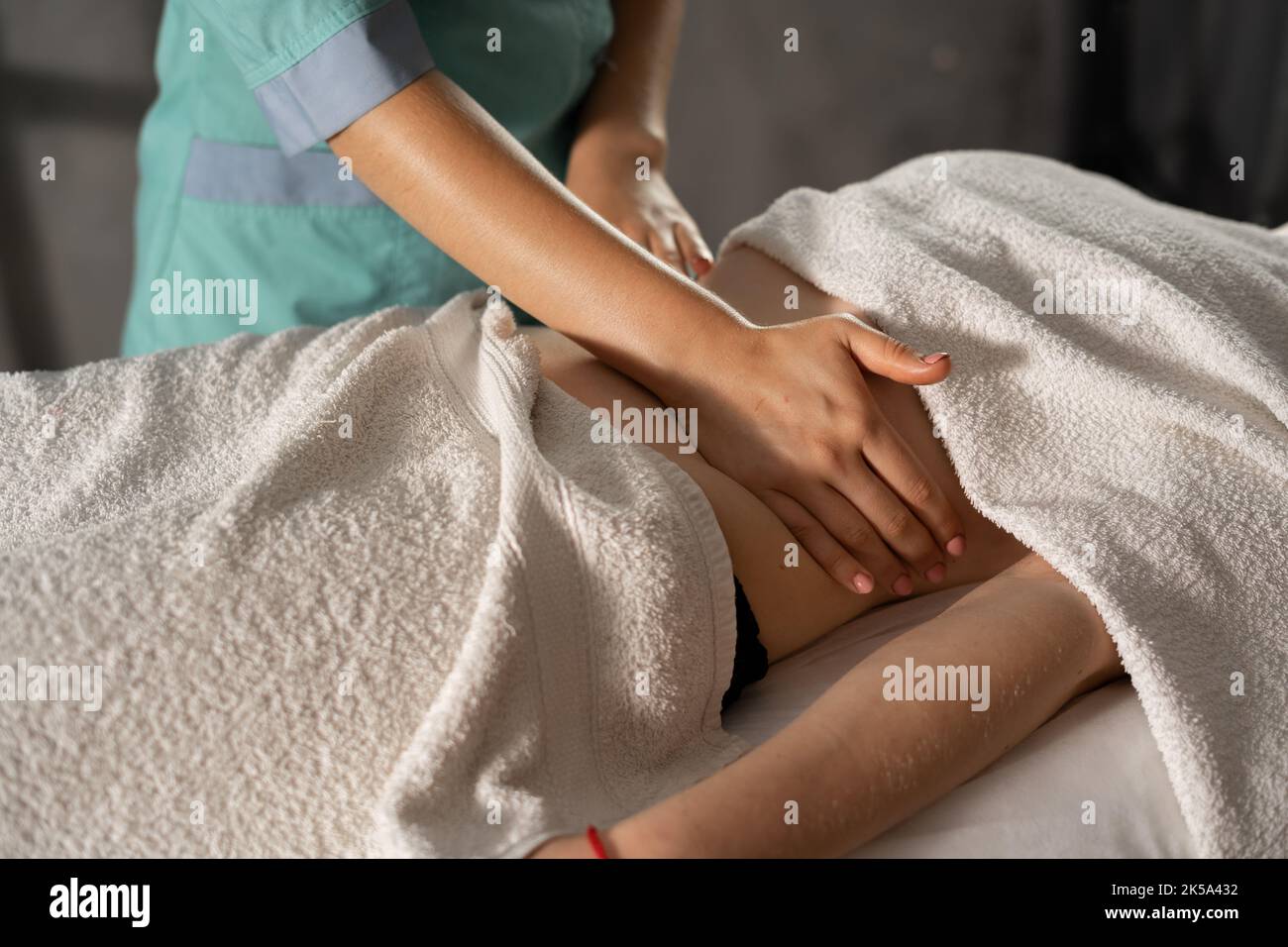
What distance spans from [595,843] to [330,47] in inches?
25.9

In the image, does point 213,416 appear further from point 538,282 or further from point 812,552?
point 812,552

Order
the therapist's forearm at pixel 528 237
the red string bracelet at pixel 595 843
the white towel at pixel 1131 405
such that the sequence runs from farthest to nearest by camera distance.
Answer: the therapist's forearm at pixel 528 237, the white towel at pixel 1131 405, the red string bracelet at pixel 595 843

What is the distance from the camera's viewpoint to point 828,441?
812 mm

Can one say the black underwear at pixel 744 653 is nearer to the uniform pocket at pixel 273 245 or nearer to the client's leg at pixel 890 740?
the client's leg at pixel 890 740

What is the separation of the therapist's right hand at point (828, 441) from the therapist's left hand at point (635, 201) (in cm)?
37

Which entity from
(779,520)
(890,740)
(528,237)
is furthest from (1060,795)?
(528,237)

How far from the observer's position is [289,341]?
927 millimetres

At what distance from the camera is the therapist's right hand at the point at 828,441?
81cm

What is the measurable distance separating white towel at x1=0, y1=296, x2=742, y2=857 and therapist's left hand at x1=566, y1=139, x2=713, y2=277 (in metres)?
0.43

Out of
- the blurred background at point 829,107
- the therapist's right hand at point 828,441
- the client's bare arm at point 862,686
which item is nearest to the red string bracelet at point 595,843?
the client's bare arm at point 862,686

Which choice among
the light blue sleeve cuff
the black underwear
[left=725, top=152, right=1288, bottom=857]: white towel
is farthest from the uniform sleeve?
the black underwear

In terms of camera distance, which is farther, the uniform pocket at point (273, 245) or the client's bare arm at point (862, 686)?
the uniform pocket at point (273, 245)

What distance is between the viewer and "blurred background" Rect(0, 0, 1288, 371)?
7.36 feet
